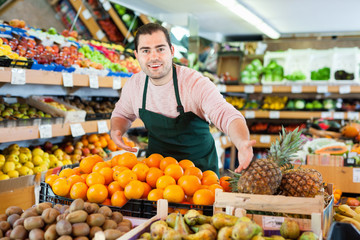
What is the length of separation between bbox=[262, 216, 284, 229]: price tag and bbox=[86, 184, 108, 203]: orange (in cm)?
75

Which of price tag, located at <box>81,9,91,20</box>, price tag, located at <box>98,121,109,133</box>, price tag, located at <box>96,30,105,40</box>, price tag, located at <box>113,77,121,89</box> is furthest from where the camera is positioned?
price tag, located at <box>96,30,105,40</box>

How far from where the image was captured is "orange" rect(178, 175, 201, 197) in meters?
1.76

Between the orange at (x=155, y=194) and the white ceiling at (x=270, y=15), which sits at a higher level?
the white ceiling at (x=270, y=15)

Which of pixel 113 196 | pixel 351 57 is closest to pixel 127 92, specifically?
pixel 113 196

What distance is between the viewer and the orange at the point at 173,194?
5.49 ft

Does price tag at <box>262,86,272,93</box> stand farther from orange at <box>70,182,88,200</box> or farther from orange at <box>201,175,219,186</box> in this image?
orange at <box>70,182,88,200</box>

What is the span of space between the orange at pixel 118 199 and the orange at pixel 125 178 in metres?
0.05

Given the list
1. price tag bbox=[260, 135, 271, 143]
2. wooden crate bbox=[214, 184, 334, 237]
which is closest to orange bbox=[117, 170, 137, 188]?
wooden crate bbox=[214, 184, 334, 237]

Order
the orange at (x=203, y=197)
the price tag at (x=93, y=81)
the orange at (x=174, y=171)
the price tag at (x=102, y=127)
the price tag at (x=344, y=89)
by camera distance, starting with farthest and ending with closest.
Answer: the price tag at (x=344, y=89) → the price tag at (x=102, y=127) → the price tag at (x=93, y=81) → the orange at (x=174, y=171) → the orange at (x=203, y=197)

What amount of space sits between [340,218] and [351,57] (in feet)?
18.2

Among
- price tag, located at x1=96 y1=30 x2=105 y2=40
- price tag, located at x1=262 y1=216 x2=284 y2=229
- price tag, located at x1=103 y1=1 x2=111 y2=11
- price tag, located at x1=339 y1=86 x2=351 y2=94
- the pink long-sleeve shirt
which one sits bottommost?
price tag, located at x1=262 y1=216 x2=284 y2=229

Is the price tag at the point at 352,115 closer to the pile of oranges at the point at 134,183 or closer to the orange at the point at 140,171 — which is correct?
the pile of oranges at the point at 134,183

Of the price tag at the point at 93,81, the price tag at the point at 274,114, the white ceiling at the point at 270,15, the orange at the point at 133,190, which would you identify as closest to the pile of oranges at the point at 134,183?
the orange at the point at 133,190

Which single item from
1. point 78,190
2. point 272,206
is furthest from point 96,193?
point 272,206
